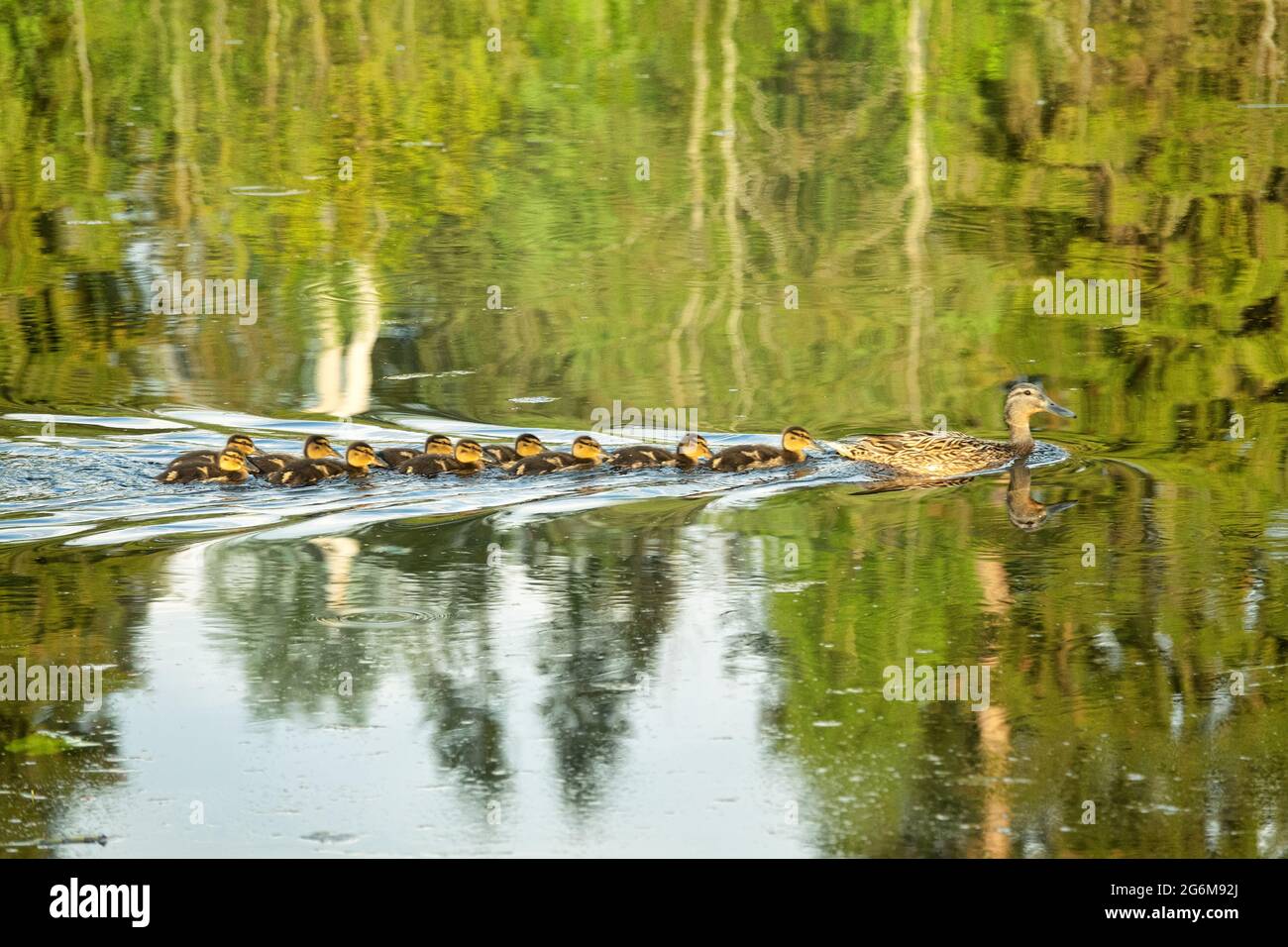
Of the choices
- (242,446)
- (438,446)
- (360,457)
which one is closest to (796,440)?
(438,446)

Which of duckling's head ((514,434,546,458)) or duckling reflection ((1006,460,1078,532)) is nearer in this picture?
duckling reflection ((1006,460,1078,532))

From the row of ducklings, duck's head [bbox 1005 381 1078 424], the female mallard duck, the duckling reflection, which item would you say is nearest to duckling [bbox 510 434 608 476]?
the row of ducklings

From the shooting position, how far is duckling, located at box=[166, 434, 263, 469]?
9055 millimetres

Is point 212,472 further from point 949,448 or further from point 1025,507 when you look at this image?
point 1025,507

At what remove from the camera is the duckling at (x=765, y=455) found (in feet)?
30.6

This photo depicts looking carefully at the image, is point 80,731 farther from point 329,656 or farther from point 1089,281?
point 1089,281

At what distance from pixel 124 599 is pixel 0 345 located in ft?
14.1

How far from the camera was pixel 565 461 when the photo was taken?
9289 mm

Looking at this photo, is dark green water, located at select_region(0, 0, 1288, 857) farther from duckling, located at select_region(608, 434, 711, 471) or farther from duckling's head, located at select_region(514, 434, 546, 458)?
duckling's head, located at select_region(514, 434, 546, 458)

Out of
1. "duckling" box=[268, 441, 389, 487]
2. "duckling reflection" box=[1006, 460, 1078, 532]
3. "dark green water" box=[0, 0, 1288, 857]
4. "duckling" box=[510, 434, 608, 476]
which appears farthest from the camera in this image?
"duckling" box=[510, 434, 608, 476]

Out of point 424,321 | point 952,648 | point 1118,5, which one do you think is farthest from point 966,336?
point 1118,5

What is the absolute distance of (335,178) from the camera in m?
15.5

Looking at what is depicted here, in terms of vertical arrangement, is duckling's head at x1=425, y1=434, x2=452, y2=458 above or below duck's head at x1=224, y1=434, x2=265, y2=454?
below

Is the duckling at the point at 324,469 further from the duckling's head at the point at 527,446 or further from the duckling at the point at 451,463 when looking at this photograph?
the duckling's head at the point at 527,446
